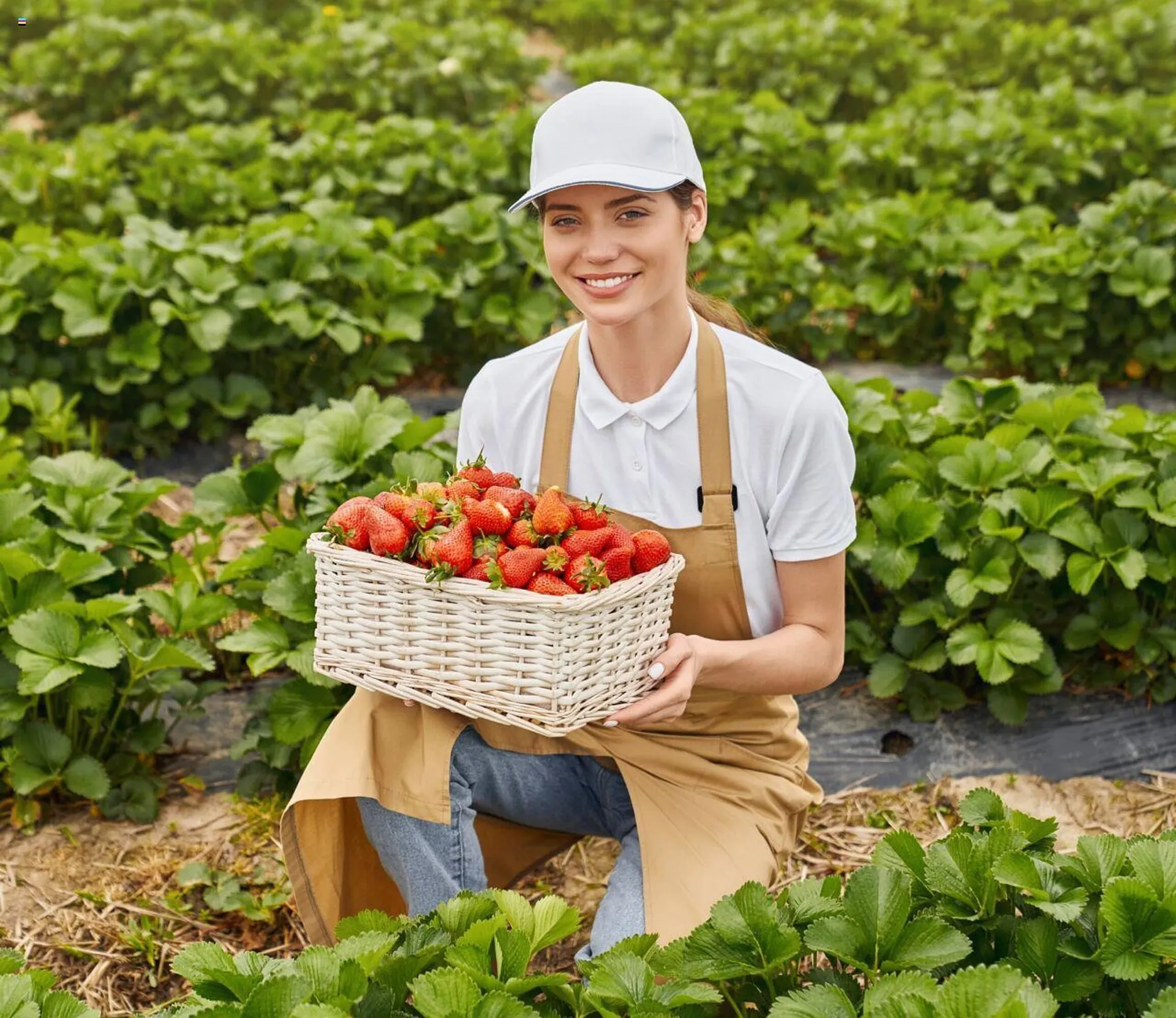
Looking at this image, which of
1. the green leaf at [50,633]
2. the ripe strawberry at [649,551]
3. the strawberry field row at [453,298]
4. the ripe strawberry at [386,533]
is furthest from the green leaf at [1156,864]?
the strawberry field row at [453,298]

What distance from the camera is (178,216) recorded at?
5938mm

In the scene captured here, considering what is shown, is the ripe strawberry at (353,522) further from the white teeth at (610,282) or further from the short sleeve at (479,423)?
the white teeth at (610,282)

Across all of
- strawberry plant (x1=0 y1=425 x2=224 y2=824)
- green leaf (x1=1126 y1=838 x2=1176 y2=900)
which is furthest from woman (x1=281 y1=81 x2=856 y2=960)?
strawberry plant (x1=0 y1=425 x2=224 y2=824)

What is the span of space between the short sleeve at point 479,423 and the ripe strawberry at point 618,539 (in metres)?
0.41

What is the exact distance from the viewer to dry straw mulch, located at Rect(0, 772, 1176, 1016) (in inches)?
100

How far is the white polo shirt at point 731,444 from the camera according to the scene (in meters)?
2.12

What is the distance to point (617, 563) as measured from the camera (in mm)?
1920

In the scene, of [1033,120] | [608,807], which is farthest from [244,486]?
[1033,120]

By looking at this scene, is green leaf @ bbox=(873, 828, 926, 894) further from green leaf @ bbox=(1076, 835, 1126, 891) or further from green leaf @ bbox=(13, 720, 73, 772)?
green leaf @ bbox=(13, 720, 73, 772)

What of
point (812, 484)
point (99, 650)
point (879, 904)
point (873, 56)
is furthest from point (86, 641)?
point (873, 56)

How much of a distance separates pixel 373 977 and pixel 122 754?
5.55ft

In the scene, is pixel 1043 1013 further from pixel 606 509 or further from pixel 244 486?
pixel 244 486

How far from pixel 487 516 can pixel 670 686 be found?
39 centimetres

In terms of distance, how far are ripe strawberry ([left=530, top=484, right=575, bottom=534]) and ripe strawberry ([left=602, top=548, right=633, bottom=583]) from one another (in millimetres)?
79
